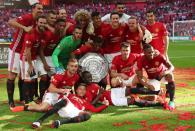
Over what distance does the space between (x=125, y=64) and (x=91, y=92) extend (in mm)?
1096

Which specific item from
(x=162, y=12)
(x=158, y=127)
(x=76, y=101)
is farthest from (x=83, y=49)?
(x=162, y=12)

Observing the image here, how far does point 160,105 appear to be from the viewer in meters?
7.54

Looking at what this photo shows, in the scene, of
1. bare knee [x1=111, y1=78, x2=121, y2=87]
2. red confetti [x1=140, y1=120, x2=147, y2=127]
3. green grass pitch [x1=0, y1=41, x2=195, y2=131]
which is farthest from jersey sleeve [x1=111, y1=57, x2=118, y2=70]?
red confetti [x1=140, y1=120, x2=147, y2=127]

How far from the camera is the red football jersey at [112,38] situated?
27.4ft

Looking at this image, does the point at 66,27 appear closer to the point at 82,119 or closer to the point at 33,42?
the point at 33,42

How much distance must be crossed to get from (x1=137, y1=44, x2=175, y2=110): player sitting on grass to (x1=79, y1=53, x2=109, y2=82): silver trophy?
33.1 inches

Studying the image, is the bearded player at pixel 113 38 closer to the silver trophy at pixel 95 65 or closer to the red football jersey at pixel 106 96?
the silver trophy at pixel 95 65

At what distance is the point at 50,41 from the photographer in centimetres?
781

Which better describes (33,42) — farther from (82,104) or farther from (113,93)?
(113,93)

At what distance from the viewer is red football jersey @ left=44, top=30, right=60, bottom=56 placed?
304 inches

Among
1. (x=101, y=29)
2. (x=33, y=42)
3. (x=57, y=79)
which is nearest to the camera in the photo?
(x=57, y=79)

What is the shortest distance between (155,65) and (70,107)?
7.48 ft

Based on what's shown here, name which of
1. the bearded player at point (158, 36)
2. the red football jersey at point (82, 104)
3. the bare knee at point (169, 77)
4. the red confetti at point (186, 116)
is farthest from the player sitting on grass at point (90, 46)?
the red confetti at point (186, 116)

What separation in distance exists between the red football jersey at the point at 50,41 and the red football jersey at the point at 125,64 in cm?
120
